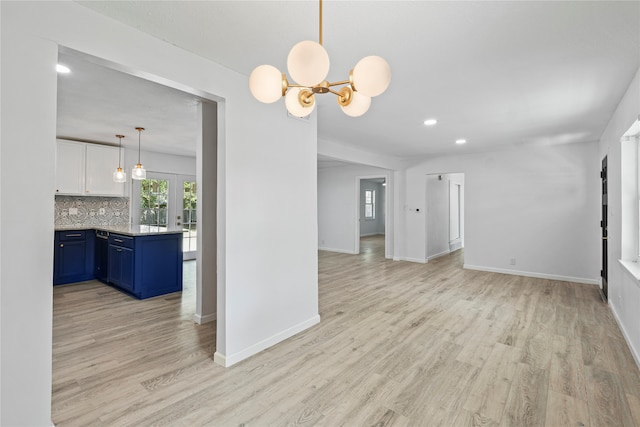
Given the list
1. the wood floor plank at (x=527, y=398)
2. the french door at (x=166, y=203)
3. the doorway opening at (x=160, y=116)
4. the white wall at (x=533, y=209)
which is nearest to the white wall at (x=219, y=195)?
the doorway opening at (x=160, y=116)

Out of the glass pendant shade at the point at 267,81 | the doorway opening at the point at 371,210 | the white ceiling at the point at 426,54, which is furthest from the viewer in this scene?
the doorway opening at the point at 371,210

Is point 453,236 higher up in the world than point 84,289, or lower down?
higher up

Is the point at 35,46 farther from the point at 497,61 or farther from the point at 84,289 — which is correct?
the point at 84,289

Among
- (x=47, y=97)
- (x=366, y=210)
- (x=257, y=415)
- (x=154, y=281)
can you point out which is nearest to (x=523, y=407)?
(x=257, y=415)

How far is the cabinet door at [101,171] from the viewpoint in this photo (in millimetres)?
5492

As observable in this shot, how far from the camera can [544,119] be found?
13.1 feet

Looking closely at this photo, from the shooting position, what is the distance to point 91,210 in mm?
5898

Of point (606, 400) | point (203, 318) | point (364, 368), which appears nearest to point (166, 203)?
point (203, 318)

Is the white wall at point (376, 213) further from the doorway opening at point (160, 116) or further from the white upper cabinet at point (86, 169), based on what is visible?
the white upper cabinet at point (86, 169)

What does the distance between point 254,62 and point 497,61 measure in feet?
6.36

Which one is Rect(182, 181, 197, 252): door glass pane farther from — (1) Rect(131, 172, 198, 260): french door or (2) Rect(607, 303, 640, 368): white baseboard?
(2) Rect(607, 303, 640, 368): white baseboard

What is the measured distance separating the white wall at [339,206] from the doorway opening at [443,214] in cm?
148

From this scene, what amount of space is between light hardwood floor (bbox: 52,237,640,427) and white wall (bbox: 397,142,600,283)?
1469 millimetres

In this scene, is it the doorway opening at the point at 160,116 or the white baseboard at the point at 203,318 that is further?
the white baseboard at the point at 203,318
